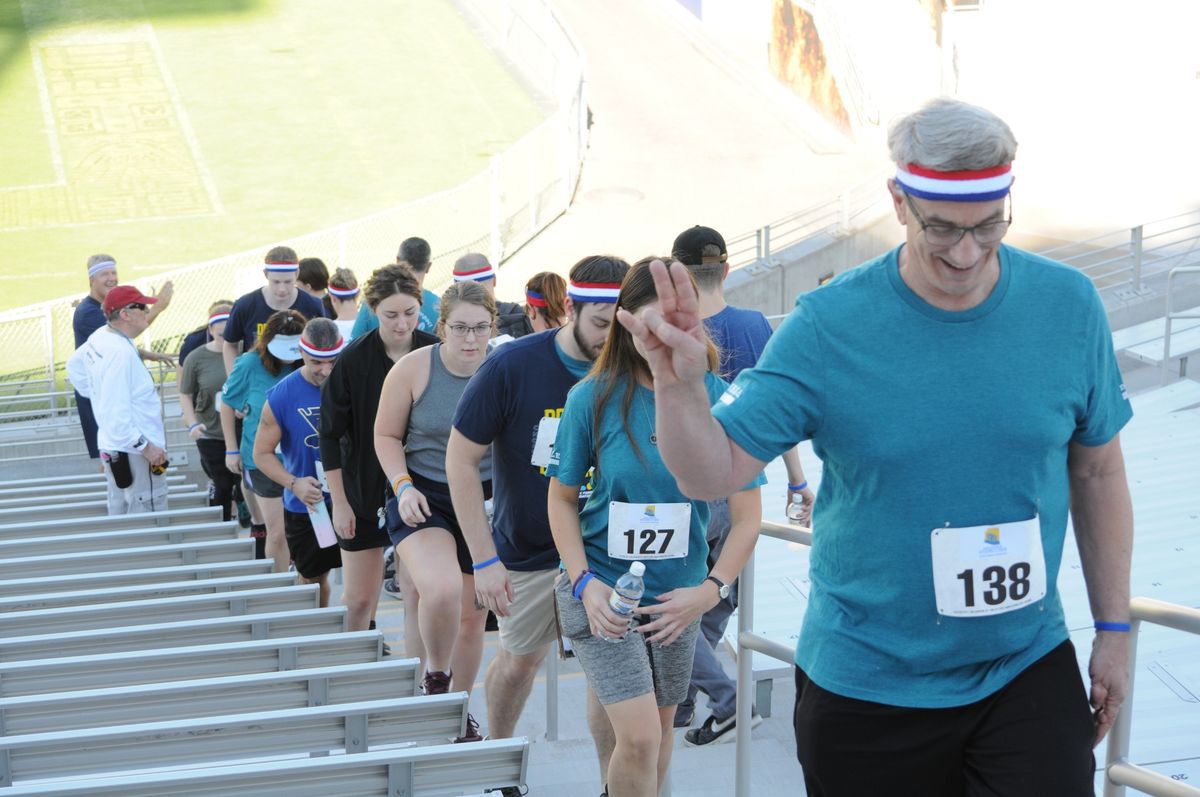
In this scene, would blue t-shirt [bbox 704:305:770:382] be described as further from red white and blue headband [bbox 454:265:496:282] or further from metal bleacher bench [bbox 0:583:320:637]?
red white and blue headband [bbox 454:265:496:282]

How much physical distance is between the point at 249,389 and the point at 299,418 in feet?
3.34

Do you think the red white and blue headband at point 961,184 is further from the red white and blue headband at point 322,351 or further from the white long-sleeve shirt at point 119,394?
the white long-sleeve shirt at point 119,394

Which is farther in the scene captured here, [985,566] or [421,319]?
[421,319]

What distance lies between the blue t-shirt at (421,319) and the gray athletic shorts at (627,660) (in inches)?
142

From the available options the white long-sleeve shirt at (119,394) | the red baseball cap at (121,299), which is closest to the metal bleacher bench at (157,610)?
the white long-sleeve shirt at (119,394)

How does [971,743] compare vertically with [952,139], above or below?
below

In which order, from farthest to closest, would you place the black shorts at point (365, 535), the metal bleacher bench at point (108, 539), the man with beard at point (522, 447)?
the metal bleacher bench at point (108, 539), the black shorts at point (365, 535), the man with beard at point (522, 447)

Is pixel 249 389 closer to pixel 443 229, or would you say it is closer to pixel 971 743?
pixel 971 743

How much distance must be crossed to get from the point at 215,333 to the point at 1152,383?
27.0ft

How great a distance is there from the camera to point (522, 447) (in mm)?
4820

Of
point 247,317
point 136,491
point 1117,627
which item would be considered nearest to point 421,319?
point 247,317

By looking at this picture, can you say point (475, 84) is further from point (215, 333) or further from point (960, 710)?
point (960, 710)

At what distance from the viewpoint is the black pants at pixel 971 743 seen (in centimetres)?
270

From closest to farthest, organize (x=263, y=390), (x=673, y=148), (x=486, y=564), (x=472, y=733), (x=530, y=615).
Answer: (x=486, y=564) → (x=530, y=615) → (x=472, y=733) → (x=263, y=390) → (x=673, y=148)
